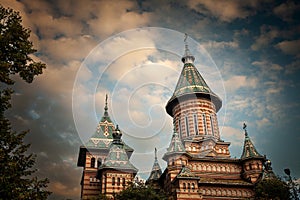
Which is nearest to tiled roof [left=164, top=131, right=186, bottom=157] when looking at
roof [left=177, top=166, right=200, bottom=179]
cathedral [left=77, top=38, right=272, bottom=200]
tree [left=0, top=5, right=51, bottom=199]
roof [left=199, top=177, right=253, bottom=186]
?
cathedral [left=77, top=38, right=272, bottom=200]

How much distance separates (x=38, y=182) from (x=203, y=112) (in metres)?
25.8

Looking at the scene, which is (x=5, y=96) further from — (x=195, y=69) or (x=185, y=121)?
(x=195, y=69)

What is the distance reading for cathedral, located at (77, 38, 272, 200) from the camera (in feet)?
91.9

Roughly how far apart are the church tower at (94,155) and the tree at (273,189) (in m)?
16.9

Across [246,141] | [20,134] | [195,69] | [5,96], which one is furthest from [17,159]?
[195,69]

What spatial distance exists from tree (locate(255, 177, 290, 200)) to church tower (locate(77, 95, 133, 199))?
1692 centimetres

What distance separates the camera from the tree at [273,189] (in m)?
26.0

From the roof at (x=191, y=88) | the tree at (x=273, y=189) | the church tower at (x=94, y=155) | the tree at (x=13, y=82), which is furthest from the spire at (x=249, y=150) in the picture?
the tree at (x=13, y=82)

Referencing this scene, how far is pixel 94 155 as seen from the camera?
35781 millimetres

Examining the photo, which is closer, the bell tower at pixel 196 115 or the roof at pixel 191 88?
the bell tower at pixel 196 115

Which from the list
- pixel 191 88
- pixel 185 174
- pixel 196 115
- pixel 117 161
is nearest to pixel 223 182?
pixel 185 174

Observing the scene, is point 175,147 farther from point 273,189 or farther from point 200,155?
point 273,189

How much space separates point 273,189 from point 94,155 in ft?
67.7

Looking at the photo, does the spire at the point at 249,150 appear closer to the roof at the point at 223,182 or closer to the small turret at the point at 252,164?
the small turret at the point at 252,164
